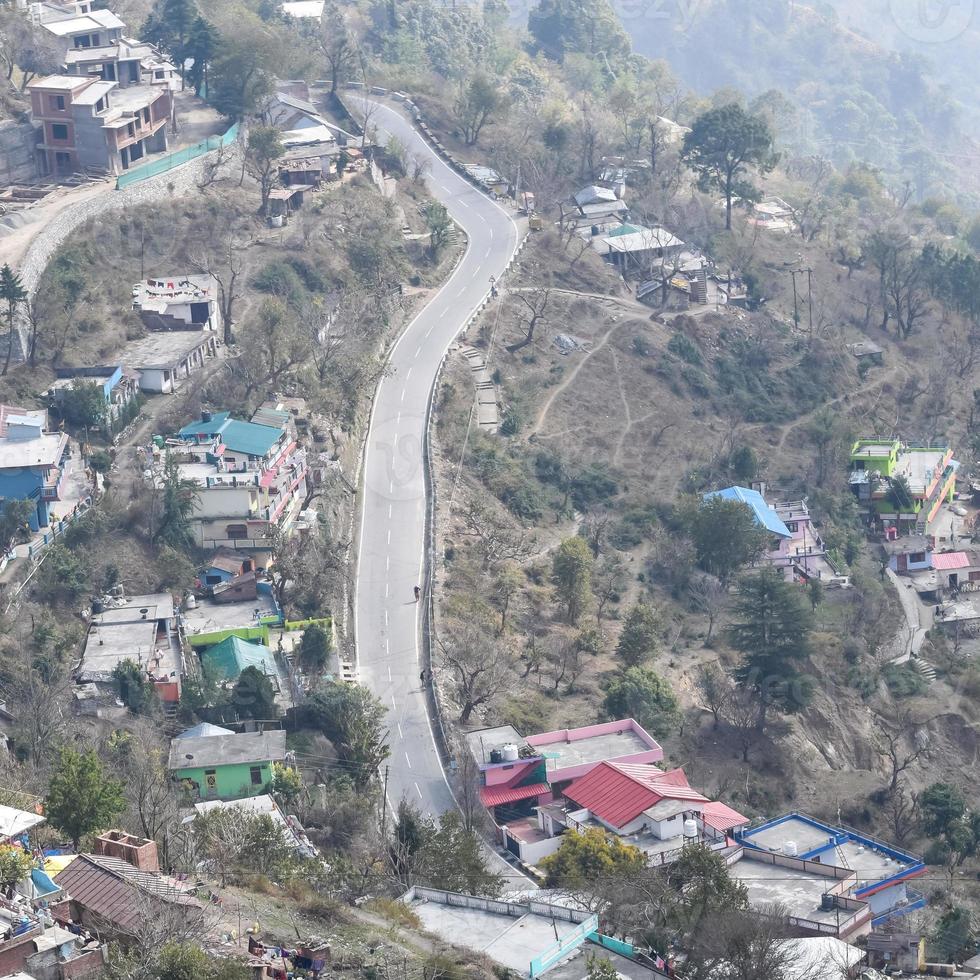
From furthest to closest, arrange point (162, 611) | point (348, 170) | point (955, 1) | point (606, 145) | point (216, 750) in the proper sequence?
point (955, 1), point (606, 145), point (348, 170), point (162, 611), point (216, 750)

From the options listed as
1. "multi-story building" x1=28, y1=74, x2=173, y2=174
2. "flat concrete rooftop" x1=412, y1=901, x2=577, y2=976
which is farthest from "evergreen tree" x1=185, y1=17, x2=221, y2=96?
"flat concrete rooftop" x1=412, y1=901, x2=577, y2=976

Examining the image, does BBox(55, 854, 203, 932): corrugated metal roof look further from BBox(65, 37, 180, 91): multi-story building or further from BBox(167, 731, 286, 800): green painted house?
BBox(65, 37, 180, 91): multi-story building

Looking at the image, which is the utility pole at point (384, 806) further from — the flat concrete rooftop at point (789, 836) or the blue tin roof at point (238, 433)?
the blue tin roof at point (238, 433)

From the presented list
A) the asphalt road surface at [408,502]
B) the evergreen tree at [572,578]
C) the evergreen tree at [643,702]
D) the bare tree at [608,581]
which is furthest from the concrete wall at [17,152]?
the evergreen tree at [643,702]

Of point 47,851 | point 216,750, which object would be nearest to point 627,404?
point 216,750

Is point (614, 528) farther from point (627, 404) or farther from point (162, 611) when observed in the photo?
point (162, 611)

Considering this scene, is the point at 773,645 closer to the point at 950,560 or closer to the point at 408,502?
the point at 408,502
